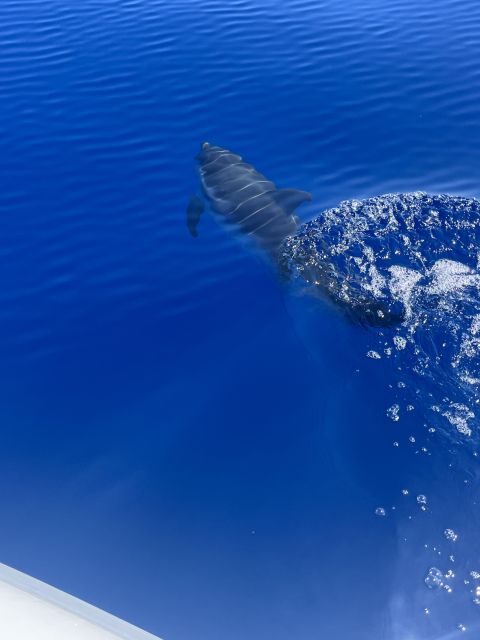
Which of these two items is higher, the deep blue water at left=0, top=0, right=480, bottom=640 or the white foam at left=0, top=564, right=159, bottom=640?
the deep blue water at left=0, top=0, right=480, bottom=640

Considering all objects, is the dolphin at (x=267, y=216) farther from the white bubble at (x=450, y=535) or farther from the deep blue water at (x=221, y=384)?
the white bubble at (x=450, y=535)

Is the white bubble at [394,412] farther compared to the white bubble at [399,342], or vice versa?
the white bubble at [399,342]

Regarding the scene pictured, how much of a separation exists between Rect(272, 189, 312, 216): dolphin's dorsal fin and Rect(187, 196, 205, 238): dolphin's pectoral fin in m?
1.36

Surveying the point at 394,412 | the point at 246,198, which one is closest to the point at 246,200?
the point at 246,198

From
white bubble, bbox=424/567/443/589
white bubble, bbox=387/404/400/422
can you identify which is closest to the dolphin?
white bubble, bbox=387/404/400/422

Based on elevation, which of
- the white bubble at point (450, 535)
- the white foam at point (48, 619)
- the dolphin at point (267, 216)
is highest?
the dolphin at point (267, 216)

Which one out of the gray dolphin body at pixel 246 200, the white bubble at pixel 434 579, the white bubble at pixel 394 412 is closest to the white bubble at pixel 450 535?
the white bubble at pixel 434 579

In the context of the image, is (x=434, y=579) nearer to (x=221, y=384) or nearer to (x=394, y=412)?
(x=394, y=412)

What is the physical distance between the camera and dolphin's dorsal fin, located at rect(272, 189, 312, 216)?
12.2 m

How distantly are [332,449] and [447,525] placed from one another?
5.28 ft

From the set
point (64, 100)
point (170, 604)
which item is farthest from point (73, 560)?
point (64, 100)

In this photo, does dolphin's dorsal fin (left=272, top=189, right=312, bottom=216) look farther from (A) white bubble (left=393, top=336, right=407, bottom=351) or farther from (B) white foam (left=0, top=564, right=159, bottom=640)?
(B) white foam (left=0, top=564, right=159, bottom=640)

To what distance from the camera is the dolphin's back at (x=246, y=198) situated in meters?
11.6

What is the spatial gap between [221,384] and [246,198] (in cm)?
438
